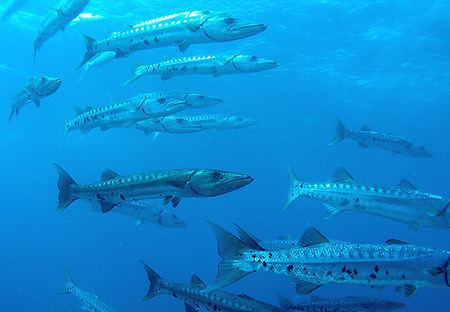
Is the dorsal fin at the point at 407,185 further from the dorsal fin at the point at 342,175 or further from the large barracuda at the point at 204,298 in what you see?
the large barracuda at the point at 204,298

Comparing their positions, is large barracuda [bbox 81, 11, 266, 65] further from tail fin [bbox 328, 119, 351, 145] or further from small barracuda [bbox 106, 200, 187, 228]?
tail fin [bbox 328, 119, 351, 145]

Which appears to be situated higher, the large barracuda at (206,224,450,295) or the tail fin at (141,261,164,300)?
the large barracuda at (206,224,450,295)

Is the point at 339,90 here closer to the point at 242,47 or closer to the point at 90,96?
the point at 242,47

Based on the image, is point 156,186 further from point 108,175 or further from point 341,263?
point 341,263

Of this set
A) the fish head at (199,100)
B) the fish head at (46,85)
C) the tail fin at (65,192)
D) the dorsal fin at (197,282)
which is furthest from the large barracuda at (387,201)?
the fish head at (46,85)

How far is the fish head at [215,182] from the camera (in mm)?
4914

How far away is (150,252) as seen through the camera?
73.5 meters

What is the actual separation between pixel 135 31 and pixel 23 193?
92.1 meters

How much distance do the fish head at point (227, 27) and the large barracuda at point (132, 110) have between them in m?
1.58

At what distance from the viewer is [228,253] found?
16.8ft

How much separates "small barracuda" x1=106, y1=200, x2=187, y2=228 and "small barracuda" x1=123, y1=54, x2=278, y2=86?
109 inches

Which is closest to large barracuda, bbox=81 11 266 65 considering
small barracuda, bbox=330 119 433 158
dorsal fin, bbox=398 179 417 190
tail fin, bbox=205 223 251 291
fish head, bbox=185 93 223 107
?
fish head, bbox=185 93 223 107

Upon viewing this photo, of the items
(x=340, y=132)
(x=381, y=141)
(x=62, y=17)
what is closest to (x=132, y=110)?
(x=62, y=17)

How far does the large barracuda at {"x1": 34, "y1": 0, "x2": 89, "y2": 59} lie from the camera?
894 cm
